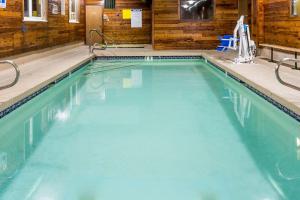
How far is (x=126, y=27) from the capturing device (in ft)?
63.3

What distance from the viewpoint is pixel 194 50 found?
47.7 ft

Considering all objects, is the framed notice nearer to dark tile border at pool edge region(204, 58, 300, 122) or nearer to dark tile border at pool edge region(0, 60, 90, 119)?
dark tile border at pool edge region(0, 60, 90, 119)

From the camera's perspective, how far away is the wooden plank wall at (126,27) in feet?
62.5

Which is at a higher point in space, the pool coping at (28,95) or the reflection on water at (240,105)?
the pool coping at (28,95)

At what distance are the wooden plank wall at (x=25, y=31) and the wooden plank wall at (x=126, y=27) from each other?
3.96 meters

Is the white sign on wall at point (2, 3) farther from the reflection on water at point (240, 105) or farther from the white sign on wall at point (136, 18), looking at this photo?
the white sign on wall at point (136, 18)

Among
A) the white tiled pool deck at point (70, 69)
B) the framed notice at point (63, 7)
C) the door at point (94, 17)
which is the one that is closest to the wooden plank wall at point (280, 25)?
the white tiled pool deck at point (70, 69)

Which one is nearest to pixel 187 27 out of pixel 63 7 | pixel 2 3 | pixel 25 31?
pixel 63 7

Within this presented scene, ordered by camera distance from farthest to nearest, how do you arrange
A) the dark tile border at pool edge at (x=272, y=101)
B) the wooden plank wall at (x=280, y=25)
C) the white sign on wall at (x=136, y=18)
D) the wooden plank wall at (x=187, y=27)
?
the white sign on wall at (x=136, y=18) → the wooden plank wall at (x=187, y=27) → the wooden plank wall at (x=280, y=25) → the dark tile border at pool edge at (x=272, y=101)

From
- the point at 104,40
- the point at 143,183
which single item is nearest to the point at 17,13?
the point at 143,183

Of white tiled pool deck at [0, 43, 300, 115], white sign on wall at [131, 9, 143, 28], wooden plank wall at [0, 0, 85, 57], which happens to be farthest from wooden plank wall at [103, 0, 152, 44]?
white tiled pool deck at [0, 43, 300, 115]

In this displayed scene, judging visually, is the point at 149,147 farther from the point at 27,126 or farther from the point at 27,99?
the point at 27,99

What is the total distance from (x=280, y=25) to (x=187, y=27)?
4627 millimetres

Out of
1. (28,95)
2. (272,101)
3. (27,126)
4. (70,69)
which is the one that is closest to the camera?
(27,126)
